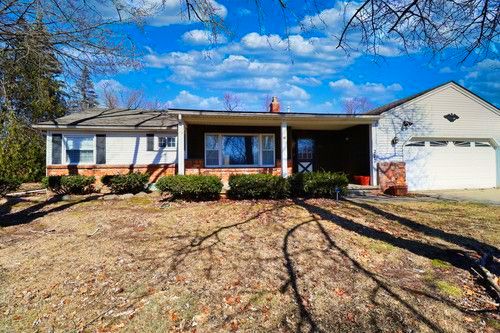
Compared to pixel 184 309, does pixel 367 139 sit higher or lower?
higher

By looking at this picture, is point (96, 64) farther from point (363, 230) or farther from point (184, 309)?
point (363, 230)

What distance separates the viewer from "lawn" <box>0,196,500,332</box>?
3602 millimetres

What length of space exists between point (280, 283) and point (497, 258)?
12.7ft

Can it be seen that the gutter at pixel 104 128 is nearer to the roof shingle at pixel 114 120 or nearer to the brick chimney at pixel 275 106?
the roof shingle at pixel 114 120

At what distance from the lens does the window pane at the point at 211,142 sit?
14.4 metres

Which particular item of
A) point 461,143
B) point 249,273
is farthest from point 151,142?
point 461,143

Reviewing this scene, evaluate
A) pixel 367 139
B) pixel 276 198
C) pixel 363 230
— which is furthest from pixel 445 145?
pixel 363 230

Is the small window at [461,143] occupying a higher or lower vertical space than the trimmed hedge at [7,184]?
higher

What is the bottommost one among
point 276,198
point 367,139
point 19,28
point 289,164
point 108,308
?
point 108,308

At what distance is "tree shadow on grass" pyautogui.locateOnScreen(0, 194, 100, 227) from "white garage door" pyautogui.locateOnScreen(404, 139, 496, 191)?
13.7 metres

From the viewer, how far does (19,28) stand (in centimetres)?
770

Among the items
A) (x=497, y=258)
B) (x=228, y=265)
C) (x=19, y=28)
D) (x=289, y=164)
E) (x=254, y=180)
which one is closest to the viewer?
(x=228, y=265)

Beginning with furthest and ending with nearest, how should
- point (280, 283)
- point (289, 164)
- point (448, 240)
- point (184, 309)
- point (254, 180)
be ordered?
point (289, 164) → point (254, 180) → point (448, 240) → point (280, 283) → point (184, 309)

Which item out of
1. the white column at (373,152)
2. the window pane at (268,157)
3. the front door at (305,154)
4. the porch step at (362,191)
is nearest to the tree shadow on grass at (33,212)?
the window pane at (268,157)
